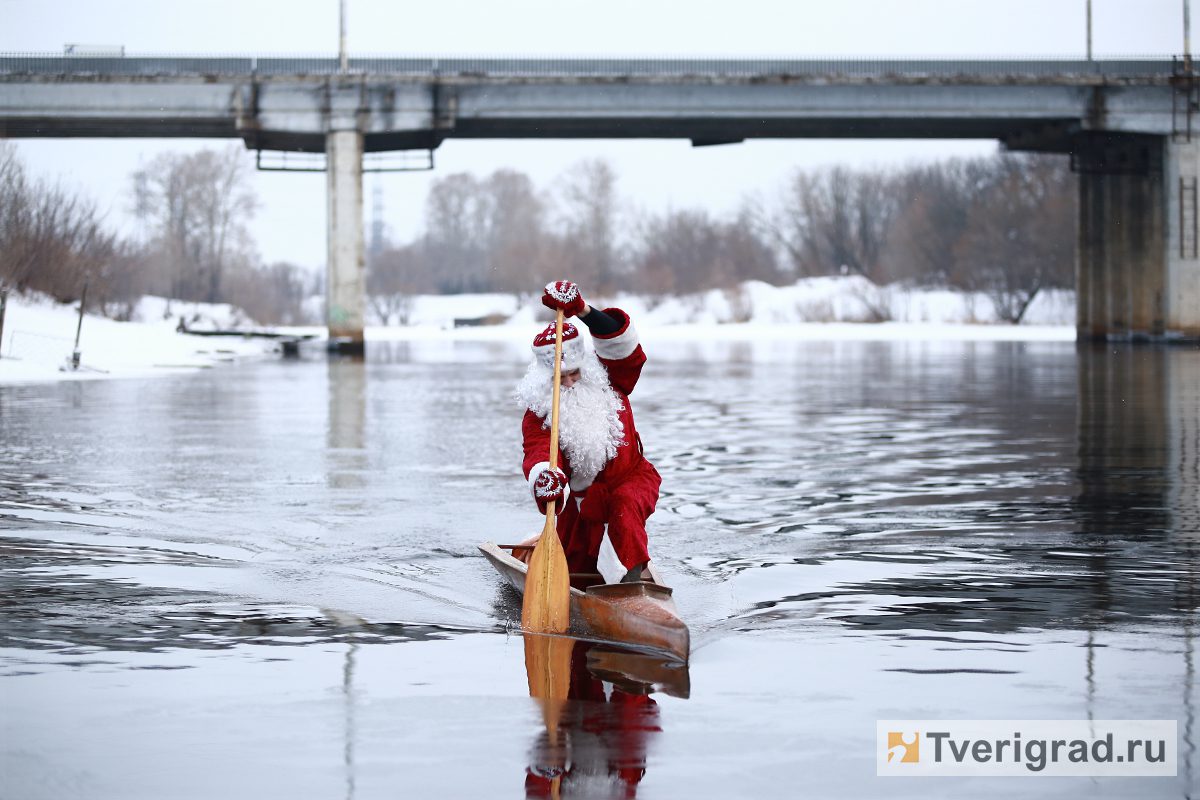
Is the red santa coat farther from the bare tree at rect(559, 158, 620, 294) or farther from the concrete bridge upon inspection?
the bare tree at rect(559, 158, 620, 294)

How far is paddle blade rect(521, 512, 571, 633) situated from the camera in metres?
6.57

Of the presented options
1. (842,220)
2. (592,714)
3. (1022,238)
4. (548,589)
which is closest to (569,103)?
(548,589)

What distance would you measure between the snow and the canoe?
23.2 metres

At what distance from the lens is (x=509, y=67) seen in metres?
40.9

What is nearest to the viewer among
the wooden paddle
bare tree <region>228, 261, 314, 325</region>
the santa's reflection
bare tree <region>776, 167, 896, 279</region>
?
the santa's reflection

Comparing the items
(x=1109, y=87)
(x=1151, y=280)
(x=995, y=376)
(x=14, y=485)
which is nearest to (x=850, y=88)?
(x=1109, y=87)

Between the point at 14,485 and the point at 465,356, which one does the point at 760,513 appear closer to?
the point at 14,485

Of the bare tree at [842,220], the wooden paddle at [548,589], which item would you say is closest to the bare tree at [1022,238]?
the bare tree at [842,220]

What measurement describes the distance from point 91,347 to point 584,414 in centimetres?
3390

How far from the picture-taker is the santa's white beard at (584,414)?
23.4 feet

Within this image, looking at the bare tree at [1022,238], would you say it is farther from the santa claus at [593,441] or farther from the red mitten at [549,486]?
the red mitten at [549,486]

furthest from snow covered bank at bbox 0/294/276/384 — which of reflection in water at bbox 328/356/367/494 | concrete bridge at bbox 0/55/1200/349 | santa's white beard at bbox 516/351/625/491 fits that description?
santa's white beard at bbox 516/351/625/491

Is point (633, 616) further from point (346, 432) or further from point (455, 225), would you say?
point (455, 225)

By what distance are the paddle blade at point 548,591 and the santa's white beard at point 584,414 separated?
1.62 ft
